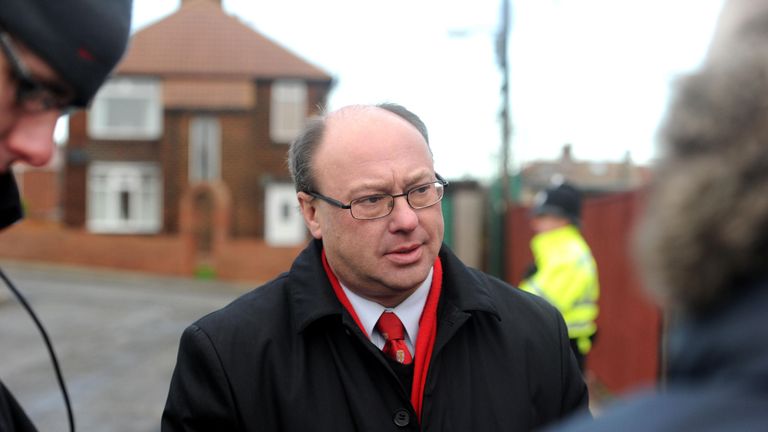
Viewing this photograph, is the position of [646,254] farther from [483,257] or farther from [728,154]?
[483,257]

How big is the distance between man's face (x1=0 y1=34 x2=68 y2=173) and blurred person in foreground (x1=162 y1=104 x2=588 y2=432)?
1.07 metres

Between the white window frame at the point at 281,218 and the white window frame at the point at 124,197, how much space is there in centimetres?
359

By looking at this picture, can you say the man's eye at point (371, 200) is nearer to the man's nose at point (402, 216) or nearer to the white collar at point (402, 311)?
the man's nose at point (402, 216)

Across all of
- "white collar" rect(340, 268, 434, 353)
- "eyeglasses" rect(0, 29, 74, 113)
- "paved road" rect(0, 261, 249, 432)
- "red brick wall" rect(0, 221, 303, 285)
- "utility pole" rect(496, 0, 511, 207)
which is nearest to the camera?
"eyeglasses" rect(0, 29, 74, 113)

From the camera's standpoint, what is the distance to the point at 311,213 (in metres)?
2.79

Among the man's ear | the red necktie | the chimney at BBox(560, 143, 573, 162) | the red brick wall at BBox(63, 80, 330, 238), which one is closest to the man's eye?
the man's ear

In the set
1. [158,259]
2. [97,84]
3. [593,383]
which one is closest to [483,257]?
[593,383]

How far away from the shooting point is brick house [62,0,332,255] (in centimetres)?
2653

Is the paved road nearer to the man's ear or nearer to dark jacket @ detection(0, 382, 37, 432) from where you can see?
the man's ear

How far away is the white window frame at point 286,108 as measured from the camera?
1053 inches

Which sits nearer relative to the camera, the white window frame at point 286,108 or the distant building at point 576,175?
the distant building at point 576,175

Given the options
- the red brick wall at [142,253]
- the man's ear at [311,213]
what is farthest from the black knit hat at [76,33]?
the red brick wall at [142,253]

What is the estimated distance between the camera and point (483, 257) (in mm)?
15766

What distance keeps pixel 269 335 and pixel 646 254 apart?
1.58m
